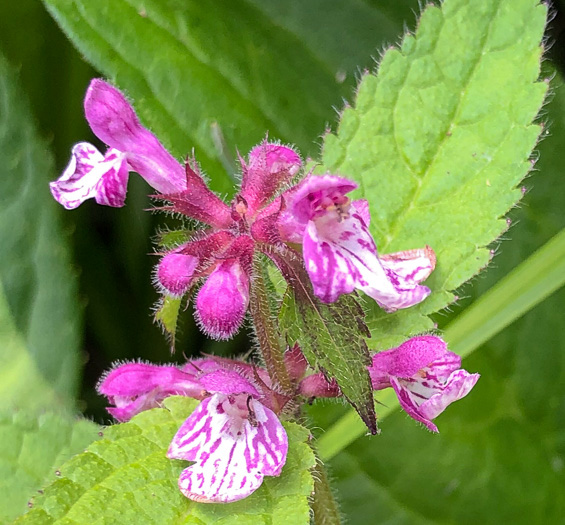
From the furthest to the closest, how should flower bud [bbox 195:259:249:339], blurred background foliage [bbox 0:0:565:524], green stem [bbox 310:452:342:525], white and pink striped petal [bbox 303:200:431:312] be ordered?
blurred background foliage [bbox 0:0:565:524], green stem [bbox 310:452:342:525], flower bud [bbox 195:259:249:339], white and pink striped petal [bbox 303:200:431:312]

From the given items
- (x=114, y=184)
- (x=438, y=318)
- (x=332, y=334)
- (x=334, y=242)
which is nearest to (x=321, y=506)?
(x=332, y=334)

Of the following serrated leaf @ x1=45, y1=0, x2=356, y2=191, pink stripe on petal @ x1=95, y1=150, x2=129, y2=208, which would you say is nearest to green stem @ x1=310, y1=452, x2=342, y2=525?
pink stripe on petal @ x1=95, y1=150, x2=129, y2=208

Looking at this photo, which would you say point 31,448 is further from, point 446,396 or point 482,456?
point 482,456

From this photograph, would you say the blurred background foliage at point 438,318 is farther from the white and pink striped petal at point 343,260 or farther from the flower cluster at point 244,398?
the white and pink striped petal at point 343,260

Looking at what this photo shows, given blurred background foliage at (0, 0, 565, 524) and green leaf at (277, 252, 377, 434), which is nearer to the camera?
green leaf at (277, 252, 377, 434)

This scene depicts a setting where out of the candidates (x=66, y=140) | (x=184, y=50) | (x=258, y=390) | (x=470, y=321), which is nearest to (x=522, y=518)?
(x=470, y=321)

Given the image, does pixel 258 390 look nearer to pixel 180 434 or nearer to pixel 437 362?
pixel 180 434

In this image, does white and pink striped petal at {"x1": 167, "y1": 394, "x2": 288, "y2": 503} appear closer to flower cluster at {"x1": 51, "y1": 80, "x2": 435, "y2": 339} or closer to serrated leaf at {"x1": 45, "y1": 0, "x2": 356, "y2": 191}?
flower cluster at {"x1": 51, "y1": 80, "x2": 435, "y2": 339}
